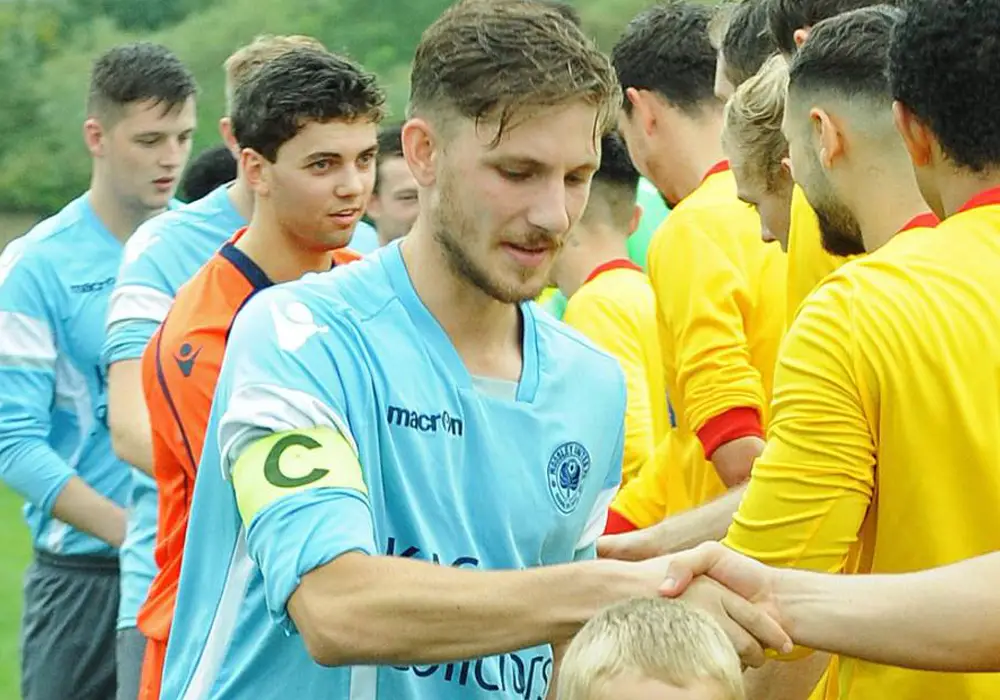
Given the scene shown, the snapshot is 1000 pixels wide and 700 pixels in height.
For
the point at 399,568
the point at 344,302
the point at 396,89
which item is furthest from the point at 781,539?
the point at 396,89

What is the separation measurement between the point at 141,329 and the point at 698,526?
184 centimetres

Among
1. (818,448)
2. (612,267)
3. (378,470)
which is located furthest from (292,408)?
(612,267)

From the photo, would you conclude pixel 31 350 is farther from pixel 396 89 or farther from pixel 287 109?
pixel 396 89

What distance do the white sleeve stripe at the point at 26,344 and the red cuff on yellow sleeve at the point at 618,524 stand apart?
6.35 ft

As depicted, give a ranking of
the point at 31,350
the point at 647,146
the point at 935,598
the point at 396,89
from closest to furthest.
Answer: the point at 935,598
the point at 647,146
the point at 31,350
the point at 396,89

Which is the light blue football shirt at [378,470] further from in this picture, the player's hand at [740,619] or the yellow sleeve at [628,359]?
the yellow sleeve at [628,359]

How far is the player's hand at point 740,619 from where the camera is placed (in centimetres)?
259

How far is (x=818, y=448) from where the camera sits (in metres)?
2.48

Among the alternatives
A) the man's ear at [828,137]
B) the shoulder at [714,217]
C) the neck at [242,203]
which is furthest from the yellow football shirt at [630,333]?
the man's ear at [828,137]

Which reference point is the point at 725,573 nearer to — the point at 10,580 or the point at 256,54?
the point at 256,54

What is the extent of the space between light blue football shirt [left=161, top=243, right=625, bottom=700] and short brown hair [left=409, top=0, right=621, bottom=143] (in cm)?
29

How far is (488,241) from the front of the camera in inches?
108

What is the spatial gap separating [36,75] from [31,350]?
9518 mm

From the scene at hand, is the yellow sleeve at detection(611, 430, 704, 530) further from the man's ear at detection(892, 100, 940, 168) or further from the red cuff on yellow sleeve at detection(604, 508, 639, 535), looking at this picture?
the man's ear at detection(892, 100, 940, 168)
